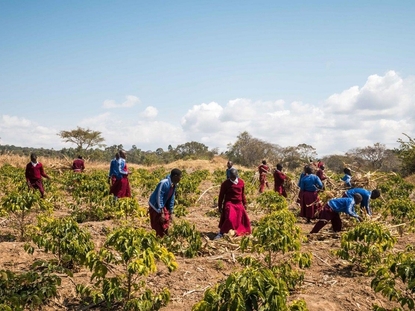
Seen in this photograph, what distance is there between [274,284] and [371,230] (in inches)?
114

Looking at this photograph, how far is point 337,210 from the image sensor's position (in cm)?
756

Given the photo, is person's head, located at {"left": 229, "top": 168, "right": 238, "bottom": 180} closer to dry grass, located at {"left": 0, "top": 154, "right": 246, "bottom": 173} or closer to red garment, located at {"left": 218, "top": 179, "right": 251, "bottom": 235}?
red garment, located at {"left": 218, "top": 179, "right": 251, "bottom": 235}

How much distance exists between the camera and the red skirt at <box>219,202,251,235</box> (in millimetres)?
7148

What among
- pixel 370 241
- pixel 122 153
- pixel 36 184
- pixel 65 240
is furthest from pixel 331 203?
pixel 36 184

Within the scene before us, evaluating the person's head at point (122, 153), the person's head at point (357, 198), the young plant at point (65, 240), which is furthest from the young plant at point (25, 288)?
the person's head at point (122, 153)

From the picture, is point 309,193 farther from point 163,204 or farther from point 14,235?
point 14,235

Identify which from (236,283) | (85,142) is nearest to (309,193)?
(236,283)

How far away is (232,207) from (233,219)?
23 centimetres

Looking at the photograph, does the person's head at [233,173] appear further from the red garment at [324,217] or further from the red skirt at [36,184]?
the red skirt at [36,184]

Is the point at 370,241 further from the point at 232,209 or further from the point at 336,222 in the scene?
the point at 336,222

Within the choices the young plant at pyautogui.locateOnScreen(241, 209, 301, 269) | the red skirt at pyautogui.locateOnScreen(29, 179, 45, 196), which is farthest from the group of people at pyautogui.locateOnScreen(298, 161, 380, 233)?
the red skirt at pyautogui.locateOnScreen(29, 179, 45, 196)

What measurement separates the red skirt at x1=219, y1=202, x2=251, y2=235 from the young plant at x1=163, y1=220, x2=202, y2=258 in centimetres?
114

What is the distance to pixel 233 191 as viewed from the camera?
23.7 feet

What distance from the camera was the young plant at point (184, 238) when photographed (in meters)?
5.96
